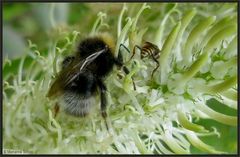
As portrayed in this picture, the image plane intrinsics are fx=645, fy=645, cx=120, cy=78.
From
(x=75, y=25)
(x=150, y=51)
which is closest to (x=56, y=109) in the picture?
(x=150, y=51)

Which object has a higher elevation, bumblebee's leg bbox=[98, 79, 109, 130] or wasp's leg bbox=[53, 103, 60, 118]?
bumblebee's leg bbox=[98, 79, 109, 130]

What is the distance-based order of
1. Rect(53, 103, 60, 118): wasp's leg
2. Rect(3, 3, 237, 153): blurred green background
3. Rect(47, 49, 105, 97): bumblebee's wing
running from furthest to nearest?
Rect(3, 3, 237, 153): blurred green background
Rect(53, 103, 60, 118): wasp's leg
Rect(47, 49, 105, 97): bumblebee's wing

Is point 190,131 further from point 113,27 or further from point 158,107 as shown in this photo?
point 113,27

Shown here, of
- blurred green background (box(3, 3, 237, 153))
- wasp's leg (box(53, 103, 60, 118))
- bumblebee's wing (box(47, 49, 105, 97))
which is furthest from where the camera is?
blurred green background (box(3, 3, 237, 153))

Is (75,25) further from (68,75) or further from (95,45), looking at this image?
(68,75)

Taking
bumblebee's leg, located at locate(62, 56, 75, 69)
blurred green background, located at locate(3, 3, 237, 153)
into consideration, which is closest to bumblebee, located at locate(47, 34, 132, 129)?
bumblebee's leg, located at locate(62, 56, 75, 69)

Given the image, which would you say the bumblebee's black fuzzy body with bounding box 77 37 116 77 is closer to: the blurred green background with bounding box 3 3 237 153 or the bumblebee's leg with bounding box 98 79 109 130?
the bumblebee's leg with bounding box 98 79 109 130

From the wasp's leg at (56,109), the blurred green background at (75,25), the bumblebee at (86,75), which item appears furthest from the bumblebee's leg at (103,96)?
the blurred green background at (75,25)

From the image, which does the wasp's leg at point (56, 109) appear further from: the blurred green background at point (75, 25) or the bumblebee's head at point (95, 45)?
the blurred green background at point (75, 25)
